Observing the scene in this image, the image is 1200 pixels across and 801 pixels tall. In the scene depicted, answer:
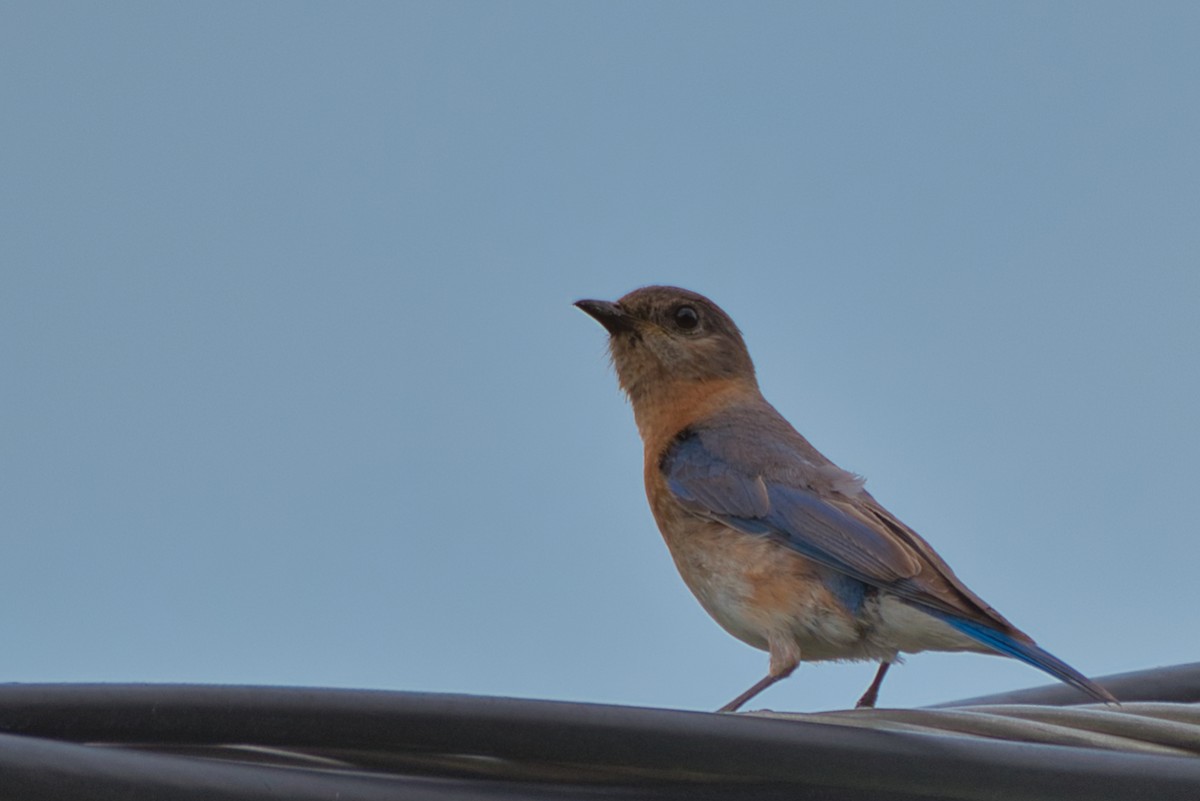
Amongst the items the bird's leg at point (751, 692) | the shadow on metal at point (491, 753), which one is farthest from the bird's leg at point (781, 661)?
the shadow on metal at point (491, 753)

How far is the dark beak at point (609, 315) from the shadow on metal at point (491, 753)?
4572 millimetres

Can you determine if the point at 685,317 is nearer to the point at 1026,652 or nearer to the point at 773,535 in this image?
the point at 773,535

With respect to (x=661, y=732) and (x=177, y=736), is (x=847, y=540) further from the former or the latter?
(x=177, y=736)

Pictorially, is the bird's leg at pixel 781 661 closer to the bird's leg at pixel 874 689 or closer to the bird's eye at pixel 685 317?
the bird's leg at pixel 874 689

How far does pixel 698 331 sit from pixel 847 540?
2.11 metres

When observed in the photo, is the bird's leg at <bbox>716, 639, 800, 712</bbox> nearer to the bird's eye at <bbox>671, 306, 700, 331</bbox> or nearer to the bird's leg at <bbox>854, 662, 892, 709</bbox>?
the bird's leg at <bbox>854, 662, 892, 709</bbox>

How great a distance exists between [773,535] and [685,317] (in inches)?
74.3

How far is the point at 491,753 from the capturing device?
2.21m

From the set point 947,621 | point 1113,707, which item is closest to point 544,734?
point 1113,707

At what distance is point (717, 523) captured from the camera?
5.74 m

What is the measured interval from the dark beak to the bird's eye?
0.24m

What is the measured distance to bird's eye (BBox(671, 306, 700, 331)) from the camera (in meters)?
7.16

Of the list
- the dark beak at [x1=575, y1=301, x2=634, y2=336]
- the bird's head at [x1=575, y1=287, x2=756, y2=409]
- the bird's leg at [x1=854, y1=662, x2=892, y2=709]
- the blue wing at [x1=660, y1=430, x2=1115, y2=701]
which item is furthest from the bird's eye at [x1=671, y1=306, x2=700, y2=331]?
the bird's leg at [x1=854, y1=662, x2=892, y2=709]

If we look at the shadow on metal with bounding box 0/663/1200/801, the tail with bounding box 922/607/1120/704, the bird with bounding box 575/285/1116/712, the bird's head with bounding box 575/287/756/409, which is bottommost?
the shadow on metal with bounding box 0/663/1200/801
